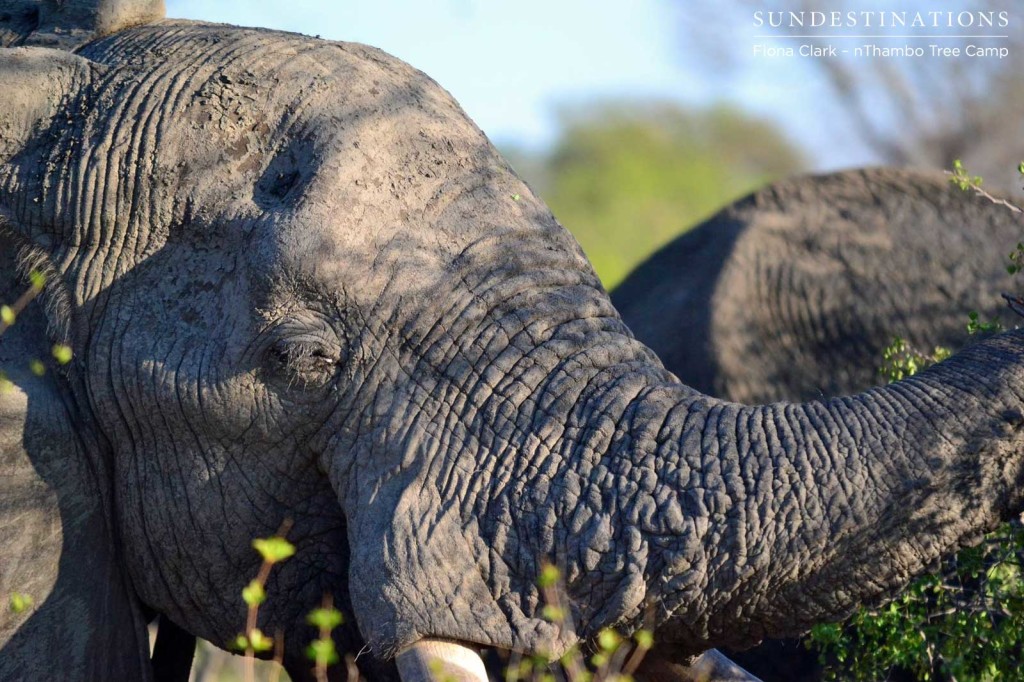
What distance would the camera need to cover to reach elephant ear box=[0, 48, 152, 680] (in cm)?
349

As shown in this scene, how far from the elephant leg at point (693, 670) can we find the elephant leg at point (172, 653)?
47.1 inches

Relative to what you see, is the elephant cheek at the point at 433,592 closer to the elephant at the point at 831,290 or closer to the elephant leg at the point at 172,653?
the elephant leg at the point at 172,653

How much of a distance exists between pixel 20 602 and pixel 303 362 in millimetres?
791

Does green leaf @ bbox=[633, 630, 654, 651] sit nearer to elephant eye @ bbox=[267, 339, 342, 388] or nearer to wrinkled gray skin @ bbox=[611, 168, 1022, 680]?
elephant eye @ bbox=[267, 339, 342, 388]

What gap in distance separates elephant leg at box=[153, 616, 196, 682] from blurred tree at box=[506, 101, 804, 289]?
→ 71.7 ft

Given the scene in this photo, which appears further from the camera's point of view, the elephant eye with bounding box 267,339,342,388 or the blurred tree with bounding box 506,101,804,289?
the blurred tree with bounding box 506,101,804,289

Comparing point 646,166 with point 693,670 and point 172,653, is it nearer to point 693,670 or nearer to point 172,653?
point 172,653

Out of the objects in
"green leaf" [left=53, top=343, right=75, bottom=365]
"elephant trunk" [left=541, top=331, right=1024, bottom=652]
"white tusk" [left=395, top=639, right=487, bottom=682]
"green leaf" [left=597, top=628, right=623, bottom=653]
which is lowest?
"white tusk" [left=395, top=639, right=487, bottom=682]

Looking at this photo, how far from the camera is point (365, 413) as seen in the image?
334 centimetres

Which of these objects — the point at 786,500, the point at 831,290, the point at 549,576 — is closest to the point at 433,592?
the point at 549,576

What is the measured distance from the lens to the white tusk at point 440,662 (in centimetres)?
310

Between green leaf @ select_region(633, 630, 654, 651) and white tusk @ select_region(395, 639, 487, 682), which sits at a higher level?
green leaf @ select_region(633, 630, 654, 651)

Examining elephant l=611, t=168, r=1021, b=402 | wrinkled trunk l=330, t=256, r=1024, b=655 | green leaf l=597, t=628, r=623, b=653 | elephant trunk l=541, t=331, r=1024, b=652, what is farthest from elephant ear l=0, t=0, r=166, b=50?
elephant l=611, t=168, r=1021, b=402

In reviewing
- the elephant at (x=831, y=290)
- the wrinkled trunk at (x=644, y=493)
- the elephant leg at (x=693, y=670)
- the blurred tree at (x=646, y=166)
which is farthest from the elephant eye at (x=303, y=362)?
the blurred tree at (x=646, y=166)
